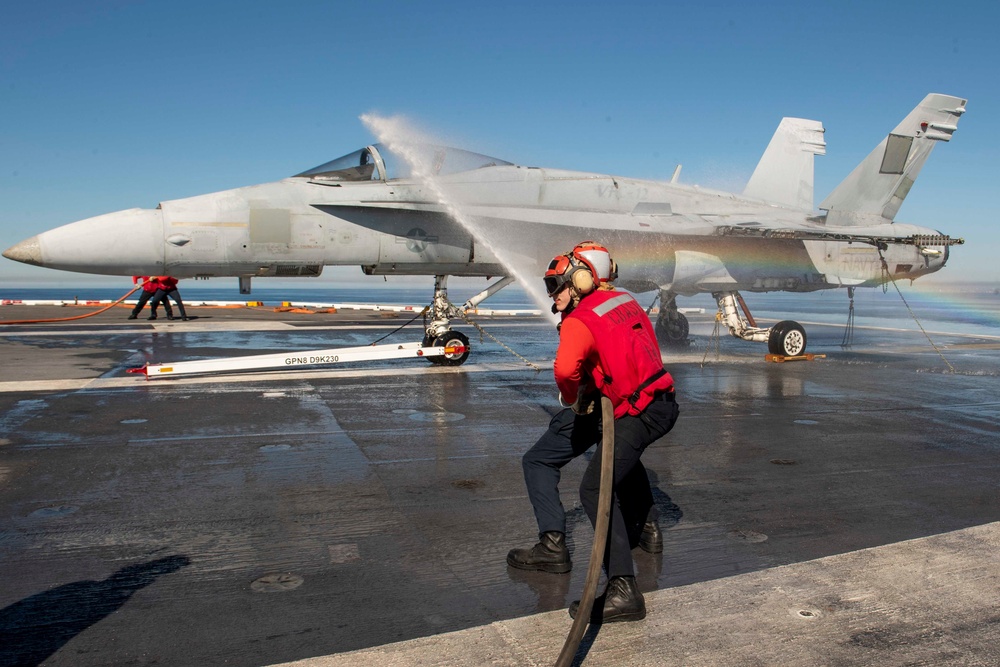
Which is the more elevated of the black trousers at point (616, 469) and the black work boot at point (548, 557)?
the black trousers at point (616, 469)

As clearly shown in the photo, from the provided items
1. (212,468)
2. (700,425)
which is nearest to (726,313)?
(700,425)

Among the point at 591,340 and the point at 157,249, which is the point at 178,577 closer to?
the point at 591,340

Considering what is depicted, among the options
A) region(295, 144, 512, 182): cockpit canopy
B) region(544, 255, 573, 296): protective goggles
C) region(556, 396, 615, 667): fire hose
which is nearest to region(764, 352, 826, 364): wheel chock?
region(295, 144, 512, 182): cockpit canopy

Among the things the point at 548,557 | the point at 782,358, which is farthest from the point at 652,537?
the point at 782,358

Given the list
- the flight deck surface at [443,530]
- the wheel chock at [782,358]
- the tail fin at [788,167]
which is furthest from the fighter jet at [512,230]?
the flight deck surface at [443,530]

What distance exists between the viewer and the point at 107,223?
11023mm

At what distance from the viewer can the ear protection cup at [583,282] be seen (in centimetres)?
415

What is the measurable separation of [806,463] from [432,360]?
7774mm

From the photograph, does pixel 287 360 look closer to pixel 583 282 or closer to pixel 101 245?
pixel 101 245

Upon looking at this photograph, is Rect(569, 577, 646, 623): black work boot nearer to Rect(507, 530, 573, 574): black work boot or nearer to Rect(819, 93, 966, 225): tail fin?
Rect(507, 530, 573, 574): black work boot

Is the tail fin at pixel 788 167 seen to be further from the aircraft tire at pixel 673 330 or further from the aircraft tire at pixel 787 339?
the aircraft tire at pixel 787 339

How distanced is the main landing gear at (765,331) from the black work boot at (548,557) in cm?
1220

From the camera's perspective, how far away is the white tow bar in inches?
433

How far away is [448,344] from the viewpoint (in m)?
13.1
